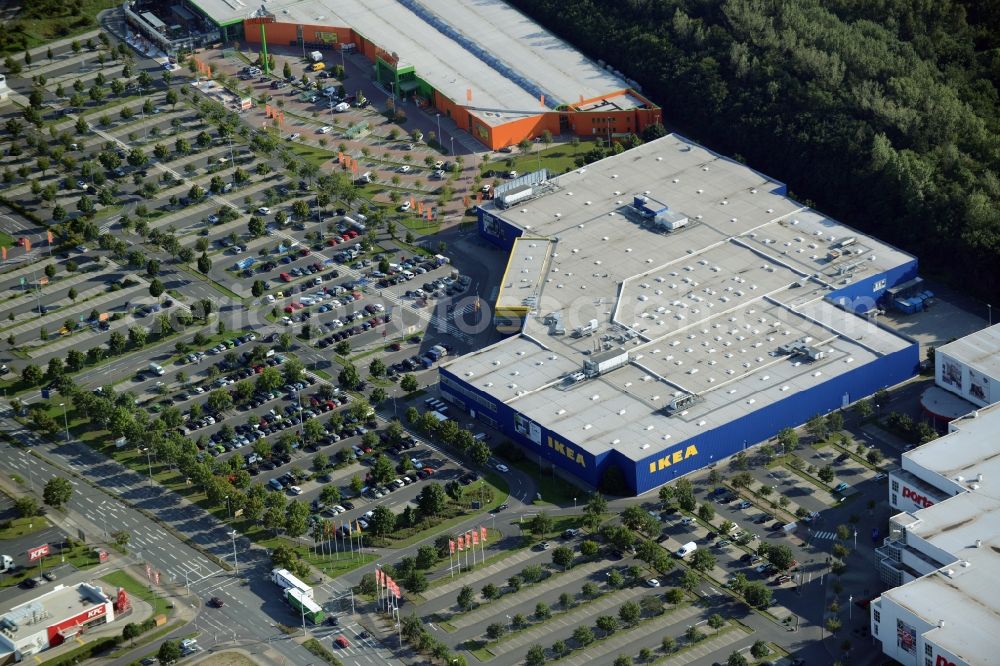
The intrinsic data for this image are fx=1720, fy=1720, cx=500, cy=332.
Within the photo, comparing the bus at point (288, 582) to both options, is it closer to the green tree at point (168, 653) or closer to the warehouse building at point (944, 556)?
the green tree at point (168, 653)

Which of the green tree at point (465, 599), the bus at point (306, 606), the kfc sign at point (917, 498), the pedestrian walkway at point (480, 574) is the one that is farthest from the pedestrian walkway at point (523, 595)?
the kfc sign at point (917, 498)

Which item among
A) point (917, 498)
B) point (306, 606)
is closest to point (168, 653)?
point (306, 606)

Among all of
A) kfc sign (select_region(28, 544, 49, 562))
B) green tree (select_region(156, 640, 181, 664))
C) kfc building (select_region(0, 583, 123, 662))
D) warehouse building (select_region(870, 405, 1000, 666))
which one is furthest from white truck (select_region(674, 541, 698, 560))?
kfc sign (select_region(28, 544, 49, 562))

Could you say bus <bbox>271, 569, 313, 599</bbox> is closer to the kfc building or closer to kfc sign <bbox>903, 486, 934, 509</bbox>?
the kfc building

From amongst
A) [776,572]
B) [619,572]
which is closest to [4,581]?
[619,572]

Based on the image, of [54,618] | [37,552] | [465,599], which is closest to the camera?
[54,618]

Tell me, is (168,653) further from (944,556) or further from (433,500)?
(944,556)

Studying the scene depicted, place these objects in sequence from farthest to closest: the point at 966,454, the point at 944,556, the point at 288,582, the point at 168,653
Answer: the point at 966,454 → the point at 288,582 → the point at 944,556 → the point at 168,653

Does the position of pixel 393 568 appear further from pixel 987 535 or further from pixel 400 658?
pixel 987 535
